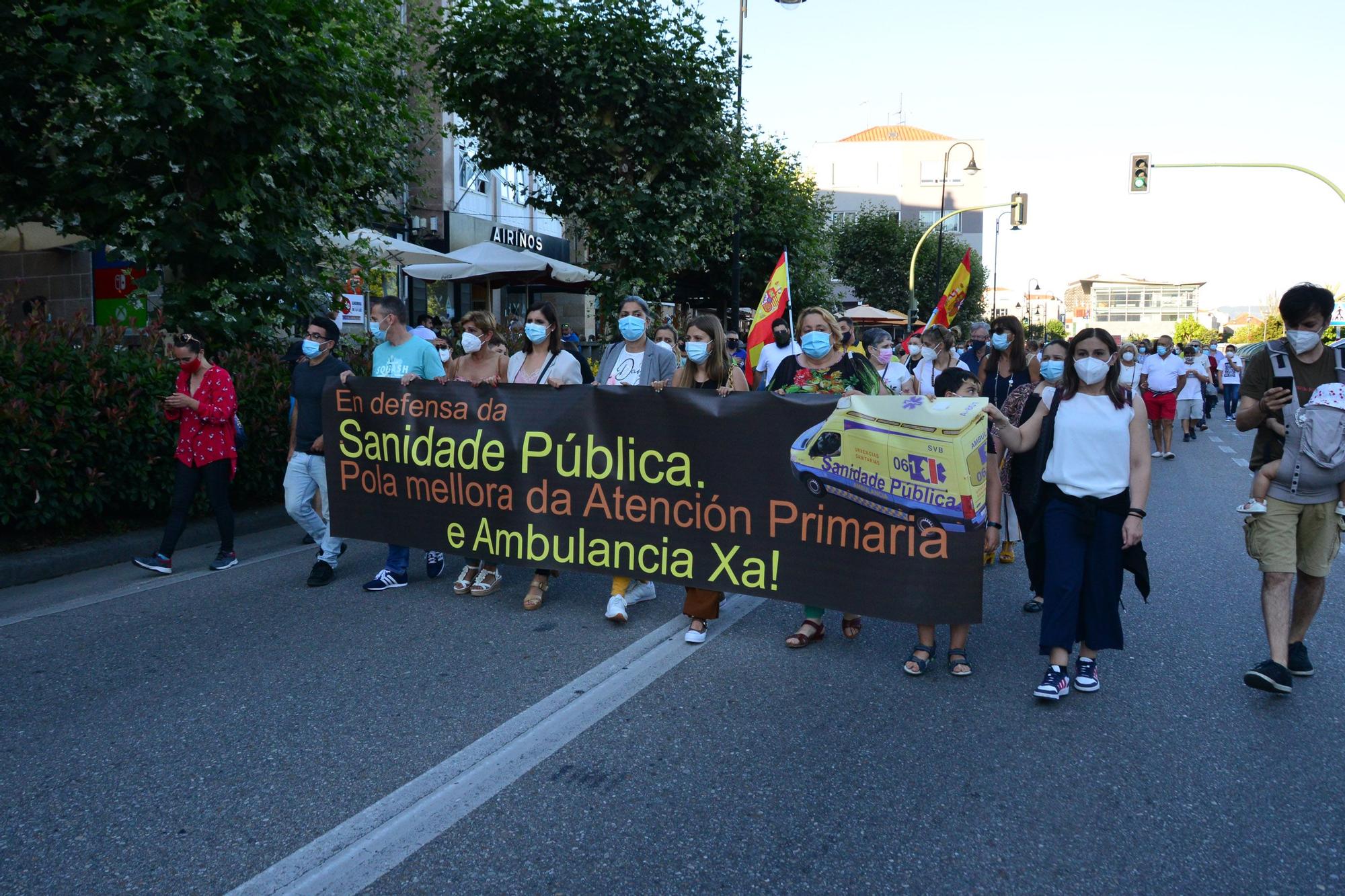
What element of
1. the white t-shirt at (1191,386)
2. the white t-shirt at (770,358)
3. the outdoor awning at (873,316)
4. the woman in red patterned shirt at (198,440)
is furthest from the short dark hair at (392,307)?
the outdoor awning at (873,316)

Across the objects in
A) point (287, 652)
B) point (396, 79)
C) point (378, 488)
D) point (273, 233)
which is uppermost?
point (396, 79)

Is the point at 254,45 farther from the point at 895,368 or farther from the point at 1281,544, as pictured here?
the point at 1281,544

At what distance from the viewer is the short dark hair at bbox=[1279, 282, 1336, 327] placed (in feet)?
15.0

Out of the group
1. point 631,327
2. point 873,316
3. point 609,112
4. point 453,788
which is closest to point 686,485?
point 631,327

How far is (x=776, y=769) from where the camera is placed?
393cm

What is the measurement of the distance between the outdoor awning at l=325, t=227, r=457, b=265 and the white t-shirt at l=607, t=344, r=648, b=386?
733 cm

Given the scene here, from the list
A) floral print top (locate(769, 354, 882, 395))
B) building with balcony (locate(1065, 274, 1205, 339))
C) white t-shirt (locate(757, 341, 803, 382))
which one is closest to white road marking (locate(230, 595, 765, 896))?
floral print top (locate(769, 354, 882, 395))

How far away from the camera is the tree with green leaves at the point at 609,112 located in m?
18.4

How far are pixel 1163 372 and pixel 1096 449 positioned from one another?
12681 millimetres

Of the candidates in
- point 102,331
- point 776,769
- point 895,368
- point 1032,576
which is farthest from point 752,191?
point 776,769

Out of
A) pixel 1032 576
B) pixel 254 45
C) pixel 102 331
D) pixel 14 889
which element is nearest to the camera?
pixel 14 889

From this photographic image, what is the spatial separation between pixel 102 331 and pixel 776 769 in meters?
6.79

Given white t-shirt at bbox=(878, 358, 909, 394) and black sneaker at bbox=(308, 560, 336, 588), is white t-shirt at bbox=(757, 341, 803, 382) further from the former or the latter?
black sneaker at bbox=(308, 560, 336, 588)

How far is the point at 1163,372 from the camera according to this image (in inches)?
632
